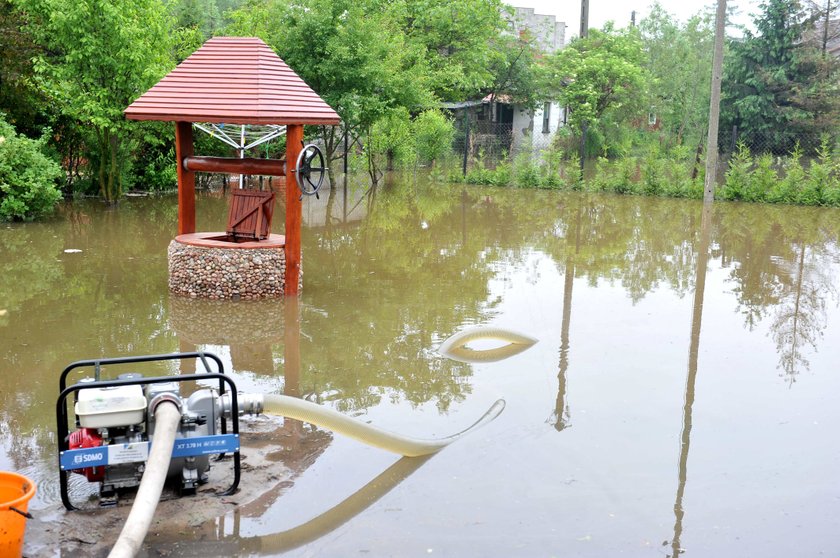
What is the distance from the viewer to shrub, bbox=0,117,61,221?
14.4 meters

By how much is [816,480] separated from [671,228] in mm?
12114

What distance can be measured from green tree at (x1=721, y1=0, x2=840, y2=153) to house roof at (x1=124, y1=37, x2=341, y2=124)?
24649 millimetres

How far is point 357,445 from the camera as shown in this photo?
6020 millimetres

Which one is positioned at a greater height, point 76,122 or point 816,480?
point 76,122

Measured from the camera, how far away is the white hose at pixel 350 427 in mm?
5137

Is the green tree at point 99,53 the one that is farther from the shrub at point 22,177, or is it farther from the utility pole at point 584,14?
the utility pole at point 584,14

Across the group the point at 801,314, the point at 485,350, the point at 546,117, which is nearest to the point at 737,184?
the point at 801,314

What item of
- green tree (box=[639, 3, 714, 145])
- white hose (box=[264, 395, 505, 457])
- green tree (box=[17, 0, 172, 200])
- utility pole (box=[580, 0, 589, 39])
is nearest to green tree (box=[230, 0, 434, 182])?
green tree (box=[17, 0, 172, 200])

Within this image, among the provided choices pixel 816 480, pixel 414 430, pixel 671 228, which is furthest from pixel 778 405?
pixel 671 228

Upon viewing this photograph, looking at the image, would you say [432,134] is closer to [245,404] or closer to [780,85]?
[780,85]

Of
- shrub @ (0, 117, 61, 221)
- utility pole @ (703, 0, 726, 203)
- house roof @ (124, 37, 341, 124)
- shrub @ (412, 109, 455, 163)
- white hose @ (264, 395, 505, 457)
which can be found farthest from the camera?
shrub @ (412, 109, 455, 163)

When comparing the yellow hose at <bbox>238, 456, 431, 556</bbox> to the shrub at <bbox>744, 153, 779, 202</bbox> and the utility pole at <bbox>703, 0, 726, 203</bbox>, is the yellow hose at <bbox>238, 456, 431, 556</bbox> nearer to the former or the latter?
the utility pole at <bbox>703, 0, 726, 203</bbox>

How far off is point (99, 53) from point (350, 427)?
13.0 metres

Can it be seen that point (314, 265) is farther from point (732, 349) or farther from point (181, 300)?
point (732, 349)
